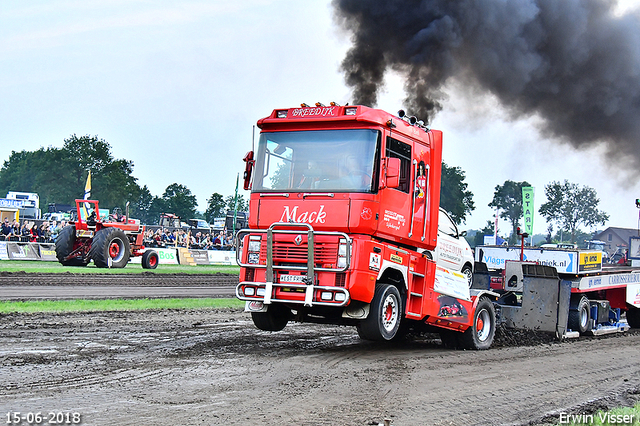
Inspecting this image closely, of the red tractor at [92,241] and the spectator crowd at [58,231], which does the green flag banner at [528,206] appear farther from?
the red tractor at [92,241]

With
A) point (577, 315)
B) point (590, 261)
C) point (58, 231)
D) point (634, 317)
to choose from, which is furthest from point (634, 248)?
point (58, 231)

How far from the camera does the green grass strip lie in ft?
45.8

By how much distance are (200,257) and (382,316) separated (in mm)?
28481

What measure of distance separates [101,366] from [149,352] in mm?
1257

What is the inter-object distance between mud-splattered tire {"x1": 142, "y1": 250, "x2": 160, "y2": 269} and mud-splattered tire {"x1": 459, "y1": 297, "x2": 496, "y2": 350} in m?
19.5

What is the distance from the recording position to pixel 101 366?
308 inches

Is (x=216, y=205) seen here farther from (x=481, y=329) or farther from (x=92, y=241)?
(x=481, y=329)

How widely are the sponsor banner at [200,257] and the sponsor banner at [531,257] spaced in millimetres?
23492

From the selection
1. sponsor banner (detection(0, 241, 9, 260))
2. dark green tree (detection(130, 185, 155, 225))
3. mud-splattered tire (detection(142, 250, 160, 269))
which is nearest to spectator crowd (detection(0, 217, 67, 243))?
sponsor banner (detection(0, 241, 9, 260))

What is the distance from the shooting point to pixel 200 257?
3697cm

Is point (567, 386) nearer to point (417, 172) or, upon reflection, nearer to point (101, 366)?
point (417, 172)

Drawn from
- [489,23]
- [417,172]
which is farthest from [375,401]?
[489,23]

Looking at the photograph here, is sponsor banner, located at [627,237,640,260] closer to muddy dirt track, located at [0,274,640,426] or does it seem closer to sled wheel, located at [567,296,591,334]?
sled wheel, located at [567,296,591,334]

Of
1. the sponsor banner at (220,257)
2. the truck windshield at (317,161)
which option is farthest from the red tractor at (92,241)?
the truck windshield at (317,161)
